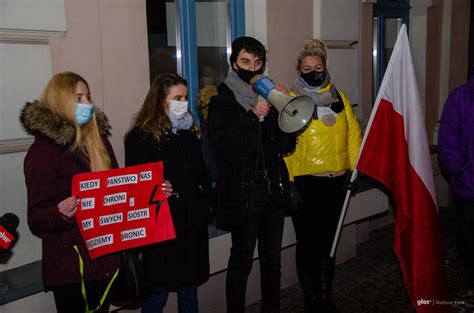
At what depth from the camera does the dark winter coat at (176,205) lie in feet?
10.8

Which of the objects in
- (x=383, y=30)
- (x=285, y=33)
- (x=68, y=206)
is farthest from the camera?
(x=383, y=30)

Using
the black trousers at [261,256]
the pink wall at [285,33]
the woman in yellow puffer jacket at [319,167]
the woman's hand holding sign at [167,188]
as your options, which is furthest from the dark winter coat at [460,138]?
the woman's hand holding sign at [167,188]

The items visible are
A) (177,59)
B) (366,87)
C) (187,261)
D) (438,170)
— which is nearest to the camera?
(187,261)

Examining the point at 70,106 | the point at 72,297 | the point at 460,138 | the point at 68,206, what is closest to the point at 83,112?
the point at 70,106

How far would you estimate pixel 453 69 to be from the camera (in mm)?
8266

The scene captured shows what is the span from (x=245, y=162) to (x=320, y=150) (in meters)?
0.82

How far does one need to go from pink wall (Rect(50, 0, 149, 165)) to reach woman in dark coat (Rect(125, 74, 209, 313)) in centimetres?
61

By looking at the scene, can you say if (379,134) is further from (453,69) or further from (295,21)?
(453,69)

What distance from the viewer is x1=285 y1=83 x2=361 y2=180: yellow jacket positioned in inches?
164

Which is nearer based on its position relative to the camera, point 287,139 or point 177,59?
point 287,139

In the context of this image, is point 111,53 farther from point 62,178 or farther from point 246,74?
point 62,178

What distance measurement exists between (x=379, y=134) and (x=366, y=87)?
2.49m

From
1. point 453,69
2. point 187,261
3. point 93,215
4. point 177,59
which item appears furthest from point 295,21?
point 453,69

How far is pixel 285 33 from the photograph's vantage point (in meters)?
5.30
